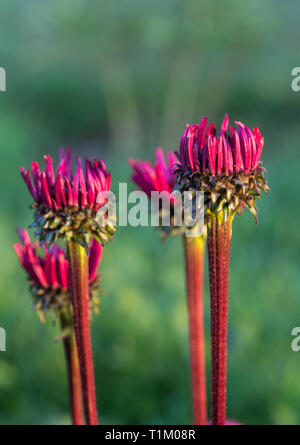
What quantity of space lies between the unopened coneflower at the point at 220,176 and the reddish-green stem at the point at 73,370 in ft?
0.97

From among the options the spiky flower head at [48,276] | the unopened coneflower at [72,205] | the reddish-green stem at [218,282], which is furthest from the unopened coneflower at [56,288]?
the reddish-green stem at [218,282]

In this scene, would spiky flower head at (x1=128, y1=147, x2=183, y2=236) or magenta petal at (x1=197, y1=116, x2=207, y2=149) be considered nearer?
magenta petal at (x1=197, y1=116, x2=207, y2=149)

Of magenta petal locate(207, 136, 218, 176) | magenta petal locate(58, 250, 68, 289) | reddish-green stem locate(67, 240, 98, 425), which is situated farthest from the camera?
magenta petal locate(58, 250, 68, 289)

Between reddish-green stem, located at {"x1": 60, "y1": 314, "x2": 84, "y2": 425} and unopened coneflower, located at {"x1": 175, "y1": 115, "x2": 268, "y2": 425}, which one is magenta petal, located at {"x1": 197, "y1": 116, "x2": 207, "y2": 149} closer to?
unopened coneflower, located at {"x1": 175, "y1": 115, "x2": 268, "y2": 425}

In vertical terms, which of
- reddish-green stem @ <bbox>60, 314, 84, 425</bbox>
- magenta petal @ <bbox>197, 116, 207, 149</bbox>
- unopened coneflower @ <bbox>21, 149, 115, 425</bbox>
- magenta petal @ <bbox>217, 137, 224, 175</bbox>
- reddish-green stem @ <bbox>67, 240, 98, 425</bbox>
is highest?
magenta petal @ <bbox>197, 116, 207, 149</bbox>

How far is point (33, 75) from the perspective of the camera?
31.2ft

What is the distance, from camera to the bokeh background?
1.83 metres

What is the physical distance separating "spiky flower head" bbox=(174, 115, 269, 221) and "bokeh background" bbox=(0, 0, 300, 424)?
633 mm

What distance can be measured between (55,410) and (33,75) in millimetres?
8503

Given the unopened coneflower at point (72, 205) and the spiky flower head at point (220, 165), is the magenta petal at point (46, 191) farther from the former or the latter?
the spiky flower head at point (220, 165)

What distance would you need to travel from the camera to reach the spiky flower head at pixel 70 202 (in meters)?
0.77

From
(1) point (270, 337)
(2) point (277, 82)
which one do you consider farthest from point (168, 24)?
(1) point (270, 337)

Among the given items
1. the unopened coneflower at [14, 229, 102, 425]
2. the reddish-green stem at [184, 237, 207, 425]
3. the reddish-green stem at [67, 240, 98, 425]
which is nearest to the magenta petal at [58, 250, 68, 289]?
the unopened coneflower at [14, 229, 102, 425]

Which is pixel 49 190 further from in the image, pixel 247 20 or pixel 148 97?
pixel 148 97
